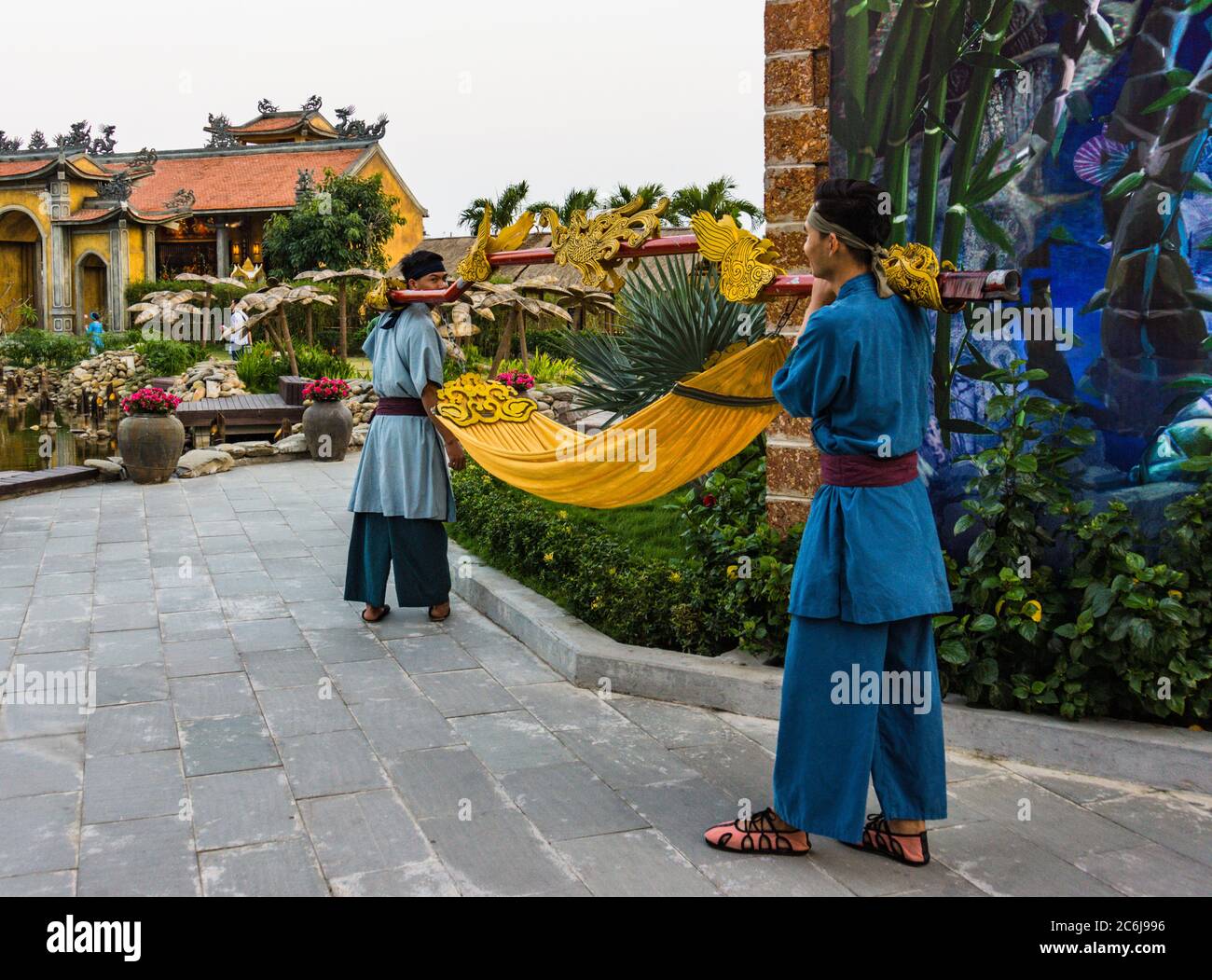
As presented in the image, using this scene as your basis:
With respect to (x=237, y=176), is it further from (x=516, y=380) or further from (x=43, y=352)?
(x=516, y=380)

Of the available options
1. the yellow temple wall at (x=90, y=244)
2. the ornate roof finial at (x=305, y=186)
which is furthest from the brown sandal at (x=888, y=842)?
the yellow temple wall at (x=90, y=244)

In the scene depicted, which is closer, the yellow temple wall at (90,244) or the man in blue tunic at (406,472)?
the man in blue tunic at (406,472)

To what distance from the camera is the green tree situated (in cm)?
2489

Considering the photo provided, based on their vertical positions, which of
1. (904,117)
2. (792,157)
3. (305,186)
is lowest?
(792,157)

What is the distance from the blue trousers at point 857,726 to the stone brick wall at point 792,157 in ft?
5.48

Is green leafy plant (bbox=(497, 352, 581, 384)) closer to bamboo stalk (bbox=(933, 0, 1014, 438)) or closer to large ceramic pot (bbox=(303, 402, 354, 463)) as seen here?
large ceramic pot (bbox=(303, 402, 354, 463))

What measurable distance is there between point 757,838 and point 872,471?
3.42 feet

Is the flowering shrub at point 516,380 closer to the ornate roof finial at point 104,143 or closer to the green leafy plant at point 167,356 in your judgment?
the green leafy plant at point 167,356

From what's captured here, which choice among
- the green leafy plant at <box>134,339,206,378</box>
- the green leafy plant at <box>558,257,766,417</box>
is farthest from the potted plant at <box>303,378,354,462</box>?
the green leafy plant at <box>134,339,206,378</box>

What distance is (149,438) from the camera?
10391 millimetres

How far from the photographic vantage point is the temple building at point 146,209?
2967cm

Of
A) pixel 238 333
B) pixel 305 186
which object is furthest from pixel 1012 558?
pixel 305 186
